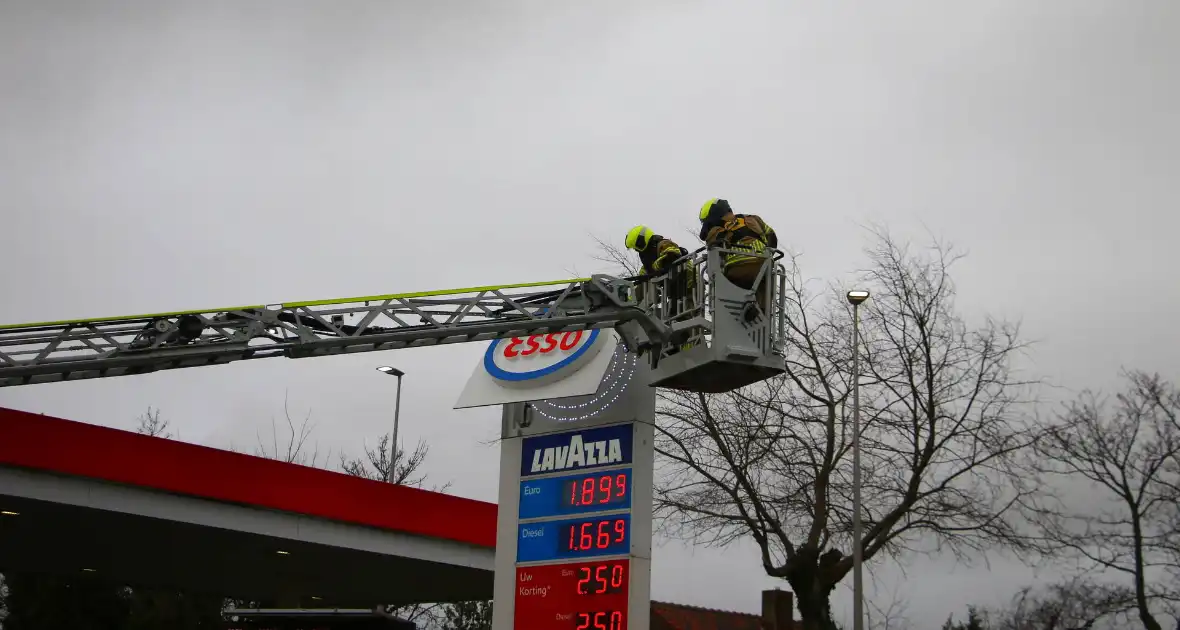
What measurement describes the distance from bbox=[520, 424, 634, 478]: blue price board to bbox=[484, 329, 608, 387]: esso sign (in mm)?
991

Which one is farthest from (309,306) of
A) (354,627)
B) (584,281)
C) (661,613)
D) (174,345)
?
(661,613)

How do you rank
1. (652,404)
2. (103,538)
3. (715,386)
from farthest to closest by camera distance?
1. (103,538)
2. (652,404)
3. (715,386)

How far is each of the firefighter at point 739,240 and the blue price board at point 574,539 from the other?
4607 mm

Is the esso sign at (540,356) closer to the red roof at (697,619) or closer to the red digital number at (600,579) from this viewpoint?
the red digital number at (600,579)

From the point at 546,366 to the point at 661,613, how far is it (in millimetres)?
12794

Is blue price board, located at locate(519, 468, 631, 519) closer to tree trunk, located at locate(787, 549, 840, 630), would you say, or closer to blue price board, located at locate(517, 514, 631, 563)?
blue price board, located at locate(517, 514, 631, 563)

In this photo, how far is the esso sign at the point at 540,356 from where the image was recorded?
1950 cm

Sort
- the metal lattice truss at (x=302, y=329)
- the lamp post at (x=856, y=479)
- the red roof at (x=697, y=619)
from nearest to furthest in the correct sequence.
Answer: the metal lattice truss at (x=302, y=329) < the lamp post at (x=856, y=479) < the red roof at (x=697, y=619)

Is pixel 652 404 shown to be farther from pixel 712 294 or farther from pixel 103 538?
pixel 103 538

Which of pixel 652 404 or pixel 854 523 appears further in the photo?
pixel 854 523

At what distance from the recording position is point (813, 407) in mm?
25750

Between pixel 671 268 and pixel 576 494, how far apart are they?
4.60 meters

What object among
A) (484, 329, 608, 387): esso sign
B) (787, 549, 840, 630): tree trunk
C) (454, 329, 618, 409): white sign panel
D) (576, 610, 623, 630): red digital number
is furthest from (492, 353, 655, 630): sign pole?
(787, 549, 840, 630): tree trunk

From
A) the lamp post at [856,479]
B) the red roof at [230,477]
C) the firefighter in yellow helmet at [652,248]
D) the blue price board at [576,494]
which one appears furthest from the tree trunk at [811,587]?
the firefighter in yellow helmet at [652,248]
